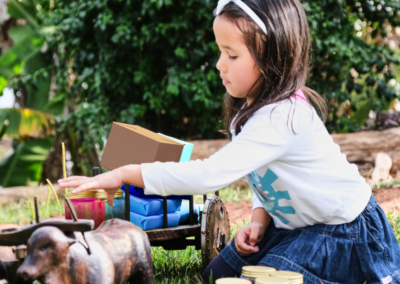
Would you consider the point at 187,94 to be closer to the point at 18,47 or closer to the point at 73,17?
the point at 73,17

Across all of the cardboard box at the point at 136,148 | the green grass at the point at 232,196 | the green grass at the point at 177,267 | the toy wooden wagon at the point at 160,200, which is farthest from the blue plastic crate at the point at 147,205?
the green grass at the point at 232,196

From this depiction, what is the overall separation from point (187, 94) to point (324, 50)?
1640 millimetres

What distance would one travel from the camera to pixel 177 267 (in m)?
2.04

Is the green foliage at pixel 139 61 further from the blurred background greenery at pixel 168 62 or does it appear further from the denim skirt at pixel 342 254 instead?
the denim skirt at pixel 342 254

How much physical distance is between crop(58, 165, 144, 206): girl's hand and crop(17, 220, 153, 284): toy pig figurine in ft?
0.44

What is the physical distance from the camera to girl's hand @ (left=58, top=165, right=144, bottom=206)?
1156 millimetres

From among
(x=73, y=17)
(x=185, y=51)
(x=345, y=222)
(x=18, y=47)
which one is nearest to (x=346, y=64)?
(x=185, y=51)

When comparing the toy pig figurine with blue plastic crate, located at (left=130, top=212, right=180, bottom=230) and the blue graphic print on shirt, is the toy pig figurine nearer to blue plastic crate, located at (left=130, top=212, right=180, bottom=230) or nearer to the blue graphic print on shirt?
blue plastic crate, located at (left=130, top=212, right=180, bottom=230)

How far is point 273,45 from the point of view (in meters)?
1.45

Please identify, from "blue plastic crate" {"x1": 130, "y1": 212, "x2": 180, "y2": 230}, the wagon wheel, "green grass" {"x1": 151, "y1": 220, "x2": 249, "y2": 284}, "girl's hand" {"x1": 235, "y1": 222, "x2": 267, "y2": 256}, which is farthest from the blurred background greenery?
"blue plastic crate" {"x1": 130, "y1": 212, "x2": 180, "y2": 230}

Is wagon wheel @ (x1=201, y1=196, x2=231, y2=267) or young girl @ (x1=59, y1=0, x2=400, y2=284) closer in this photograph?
young girl @ (x1=59, y1=0, x2=400, y2=284)

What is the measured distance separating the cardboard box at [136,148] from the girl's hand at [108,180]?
384mm

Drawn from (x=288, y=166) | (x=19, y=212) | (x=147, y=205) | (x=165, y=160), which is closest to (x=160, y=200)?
(x=147, y=205)

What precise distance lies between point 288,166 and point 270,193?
0.48ft
